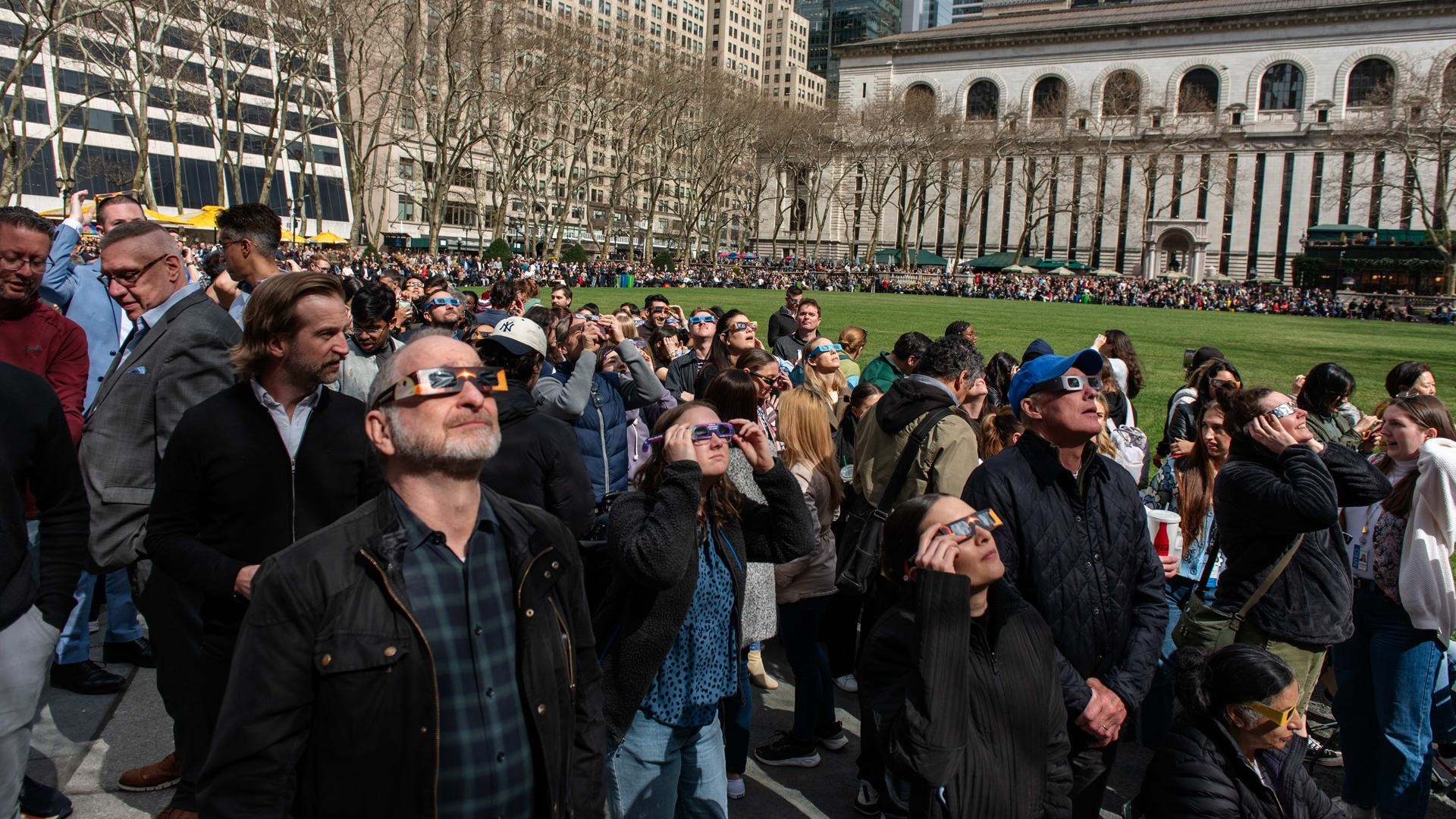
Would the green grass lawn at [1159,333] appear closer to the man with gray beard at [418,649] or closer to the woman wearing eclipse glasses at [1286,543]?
the woman wearing eclipse glasses at [1286,543]

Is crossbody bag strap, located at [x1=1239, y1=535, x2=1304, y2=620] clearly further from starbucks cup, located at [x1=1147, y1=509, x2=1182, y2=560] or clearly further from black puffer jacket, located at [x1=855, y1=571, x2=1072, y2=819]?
black puffer jacket, located at [x1=855, y1=571, x2=1072, y2=819]

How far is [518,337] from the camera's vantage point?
439 cm

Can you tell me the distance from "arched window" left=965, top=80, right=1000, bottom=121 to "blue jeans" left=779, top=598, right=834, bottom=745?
9318 cm

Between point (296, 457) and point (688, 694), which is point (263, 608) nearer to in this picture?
point (296, 457)

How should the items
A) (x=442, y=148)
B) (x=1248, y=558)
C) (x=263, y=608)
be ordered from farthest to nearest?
(x=442, y=148) < (x=1248, y=558) < (x=263, y=608)

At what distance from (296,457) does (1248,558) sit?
11.5 feet

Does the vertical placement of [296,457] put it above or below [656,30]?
below

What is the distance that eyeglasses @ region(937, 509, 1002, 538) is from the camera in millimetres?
2684

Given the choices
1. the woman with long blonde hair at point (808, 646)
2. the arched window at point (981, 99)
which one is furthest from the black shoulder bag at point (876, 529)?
the arched window at point (981, 99)

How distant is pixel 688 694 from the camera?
3.16 metres

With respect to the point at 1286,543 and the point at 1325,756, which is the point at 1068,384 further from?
the point at 1325,756

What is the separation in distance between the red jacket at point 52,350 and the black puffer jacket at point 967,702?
364 centimetres

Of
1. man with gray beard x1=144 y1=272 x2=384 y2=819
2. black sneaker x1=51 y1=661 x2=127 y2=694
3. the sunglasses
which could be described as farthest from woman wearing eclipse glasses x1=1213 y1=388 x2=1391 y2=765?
black sneaker x1=51 y1=661 x2=127 y2=694

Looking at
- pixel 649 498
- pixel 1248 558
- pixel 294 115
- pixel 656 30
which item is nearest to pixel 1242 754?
pixel 1248 558
